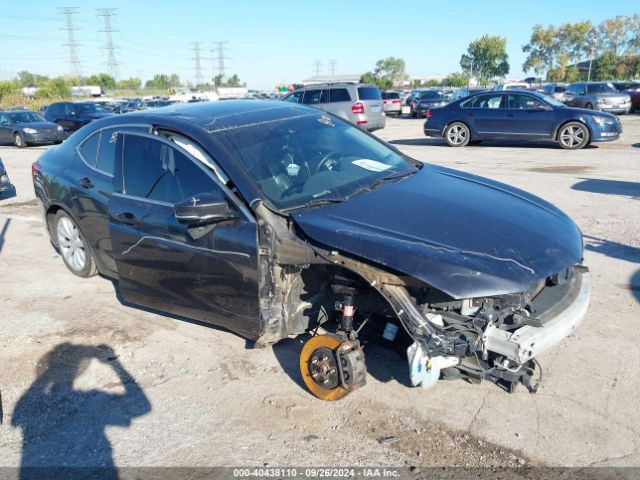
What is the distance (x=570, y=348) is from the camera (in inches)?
154

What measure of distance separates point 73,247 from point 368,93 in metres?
15.1

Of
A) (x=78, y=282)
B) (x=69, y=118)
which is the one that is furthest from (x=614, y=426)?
(x=69, y=118)

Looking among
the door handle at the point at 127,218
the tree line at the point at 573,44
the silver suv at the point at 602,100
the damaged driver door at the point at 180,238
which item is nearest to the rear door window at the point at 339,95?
the silver suv at the point at 602,100

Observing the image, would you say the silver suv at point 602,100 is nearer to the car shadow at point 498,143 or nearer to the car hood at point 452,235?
the car shadow at point 498,143

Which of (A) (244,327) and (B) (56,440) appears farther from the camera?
(A) (244,327)

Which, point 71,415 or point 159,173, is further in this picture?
point 159,173

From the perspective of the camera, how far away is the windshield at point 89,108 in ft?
76.5

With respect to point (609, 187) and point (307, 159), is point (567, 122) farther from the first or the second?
point (307, 159)

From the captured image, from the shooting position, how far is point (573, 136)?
45.7ft

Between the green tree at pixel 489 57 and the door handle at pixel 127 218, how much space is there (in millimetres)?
94988

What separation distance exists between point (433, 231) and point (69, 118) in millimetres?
23223

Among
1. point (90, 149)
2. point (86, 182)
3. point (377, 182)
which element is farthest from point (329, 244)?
point (90, 149)

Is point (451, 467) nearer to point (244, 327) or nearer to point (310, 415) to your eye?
point (310, 415)

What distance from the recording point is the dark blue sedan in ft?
45.0
